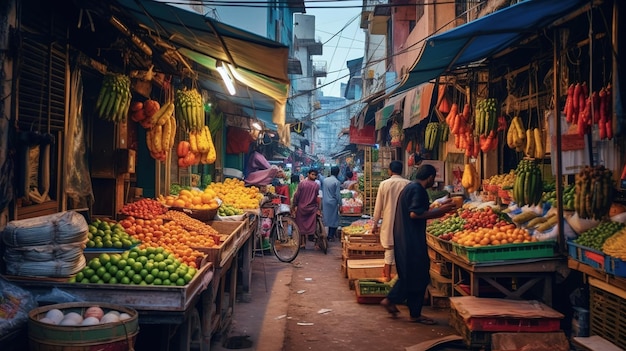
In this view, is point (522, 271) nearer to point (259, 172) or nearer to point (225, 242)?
point (225, 242)

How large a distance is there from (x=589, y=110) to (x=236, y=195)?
7.12m

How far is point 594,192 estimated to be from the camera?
5.60 m

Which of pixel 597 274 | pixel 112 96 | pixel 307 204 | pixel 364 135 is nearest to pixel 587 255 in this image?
pixel 597 274

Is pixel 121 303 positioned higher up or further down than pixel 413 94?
further down

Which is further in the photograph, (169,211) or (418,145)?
(418,145)

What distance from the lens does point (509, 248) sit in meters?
6.29

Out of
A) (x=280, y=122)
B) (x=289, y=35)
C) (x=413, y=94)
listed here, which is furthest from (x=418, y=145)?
(x=289, y=35)

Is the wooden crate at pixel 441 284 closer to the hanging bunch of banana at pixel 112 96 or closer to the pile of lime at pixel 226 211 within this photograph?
the pile of lime at pixel 226 211

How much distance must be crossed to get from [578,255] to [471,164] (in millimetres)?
4286

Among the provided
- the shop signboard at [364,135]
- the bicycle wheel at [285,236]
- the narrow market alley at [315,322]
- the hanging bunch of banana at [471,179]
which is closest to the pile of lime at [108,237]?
the narrow market alley at [315,322]

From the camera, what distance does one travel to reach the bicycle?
1248 cm

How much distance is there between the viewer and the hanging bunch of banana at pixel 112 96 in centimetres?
600

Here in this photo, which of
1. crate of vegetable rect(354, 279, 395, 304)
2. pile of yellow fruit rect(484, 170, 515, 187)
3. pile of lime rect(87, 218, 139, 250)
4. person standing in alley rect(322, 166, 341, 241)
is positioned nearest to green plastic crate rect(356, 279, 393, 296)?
crate of vegetable rect(354, 279, 395, 304)

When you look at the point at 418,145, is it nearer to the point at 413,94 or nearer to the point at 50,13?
the point at 413,94
